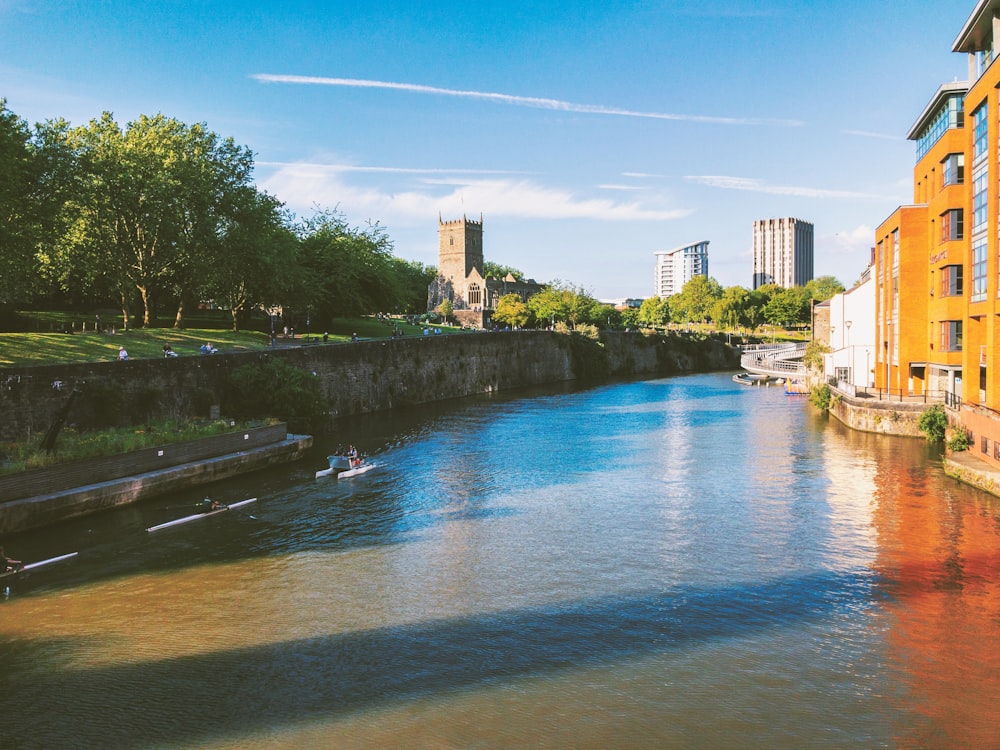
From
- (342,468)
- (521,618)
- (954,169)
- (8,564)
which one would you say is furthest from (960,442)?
(8,564)

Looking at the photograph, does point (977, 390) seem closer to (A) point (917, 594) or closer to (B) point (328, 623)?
(A) point (917, 594)

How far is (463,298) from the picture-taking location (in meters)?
179

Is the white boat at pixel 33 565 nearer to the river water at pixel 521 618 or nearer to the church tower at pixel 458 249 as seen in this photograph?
the river water at pixel 521 618

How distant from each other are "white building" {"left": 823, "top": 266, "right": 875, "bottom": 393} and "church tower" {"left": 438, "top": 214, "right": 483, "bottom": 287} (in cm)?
12116

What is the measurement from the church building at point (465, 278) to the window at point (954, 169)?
13172 centimetres

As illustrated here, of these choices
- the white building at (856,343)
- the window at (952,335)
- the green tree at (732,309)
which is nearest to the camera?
the window at (952,335)

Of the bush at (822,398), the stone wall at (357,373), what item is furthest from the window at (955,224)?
the stone wall at (357,373)

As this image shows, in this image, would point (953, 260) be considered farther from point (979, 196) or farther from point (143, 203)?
point (143, 203)

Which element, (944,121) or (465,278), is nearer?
(944,121)

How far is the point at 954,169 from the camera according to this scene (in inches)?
1686

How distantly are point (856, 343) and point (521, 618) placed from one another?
54123 millimetres

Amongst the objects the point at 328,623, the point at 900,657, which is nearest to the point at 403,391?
the point at 328,623

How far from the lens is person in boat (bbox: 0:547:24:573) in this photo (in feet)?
70.4

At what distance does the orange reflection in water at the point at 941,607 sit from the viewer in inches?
546
